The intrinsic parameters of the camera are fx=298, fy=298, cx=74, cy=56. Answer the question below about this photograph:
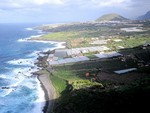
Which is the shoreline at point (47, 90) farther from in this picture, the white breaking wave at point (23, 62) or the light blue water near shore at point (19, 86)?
the white breaking wave at point (23, 62)

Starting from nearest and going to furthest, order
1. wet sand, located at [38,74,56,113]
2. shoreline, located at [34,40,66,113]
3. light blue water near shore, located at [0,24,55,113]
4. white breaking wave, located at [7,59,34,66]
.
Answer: wet sand, located at [38,74,56,113]
shoreline, located at [34,40,66,113]
light blue water near shore, located at [0,24,55,113]
white breaking wave, located at [7,59,34,66]

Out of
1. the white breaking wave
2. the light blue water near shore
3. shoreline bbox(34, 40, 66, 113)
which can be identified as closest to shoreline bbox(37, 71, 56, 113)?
shoreline bbox(34, 40, 66, 113)

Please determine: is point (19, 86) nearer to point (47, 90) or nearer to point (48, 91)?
point (47, 90)

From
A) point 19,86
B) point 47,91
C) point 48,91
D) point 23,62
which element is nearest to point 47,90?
point 47,91

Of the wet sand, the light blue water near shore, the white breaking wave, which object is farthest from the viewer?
the white breaking wave

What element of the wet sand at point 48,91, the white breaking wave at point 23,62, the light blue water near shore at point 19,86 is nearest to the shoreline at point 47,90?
the wet sand at point 48,91

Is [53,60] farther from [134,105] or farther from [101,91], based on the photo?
[134,105]

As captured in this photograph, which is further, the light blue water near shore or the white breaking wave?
the white breaking wave

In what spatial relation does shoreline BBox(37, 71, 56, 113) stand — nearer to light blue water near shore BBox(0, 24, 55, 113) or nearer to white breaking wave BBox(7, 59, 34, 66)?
light blue water near shore BBox(0, 24, 55, 113)

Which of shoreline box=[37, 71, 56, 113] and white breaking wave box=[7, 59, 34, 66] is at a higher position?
white breaking wave box=[7, 59, 34, 66]

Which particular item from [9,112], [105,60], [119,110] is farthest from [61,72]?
[119,110]

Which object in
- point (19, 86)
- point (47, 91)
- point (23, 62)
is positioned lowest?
point (19, 86)
